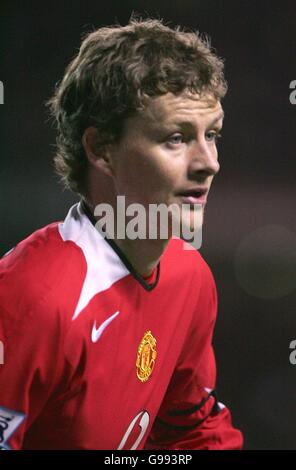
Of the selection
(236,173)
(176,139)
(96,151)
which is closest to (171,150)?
(176,139)

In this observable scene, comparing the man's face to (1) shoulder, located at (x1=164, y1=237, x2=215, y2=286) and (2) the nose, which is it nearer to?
(2) the nose

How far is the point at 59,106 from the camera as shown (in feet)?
4.92

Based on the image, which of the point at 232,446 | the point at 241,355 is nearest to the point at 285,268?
the point at 241,355

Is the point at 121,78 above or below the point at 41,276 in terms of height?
above

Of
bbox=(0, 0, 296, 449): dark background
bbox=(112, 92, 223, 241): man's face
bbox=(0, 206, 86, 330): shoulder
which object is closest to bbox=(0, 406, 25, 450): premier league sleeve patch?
bbox=(0, 206, 86, 330): shoulder

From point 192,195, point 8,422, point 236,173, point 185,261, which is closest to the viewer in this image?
point 8,422

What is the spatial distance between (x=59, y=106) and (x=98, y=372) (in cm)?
55

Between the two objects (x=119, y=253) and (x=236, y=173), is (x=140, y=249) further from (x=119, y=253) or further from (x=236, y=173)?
(x=236, y=173)

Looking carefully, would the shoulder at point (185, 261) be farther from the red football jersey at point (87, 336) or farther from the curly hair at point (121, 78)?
the curly hair at point (121, 78)

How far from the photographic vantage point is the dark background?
9.10ft

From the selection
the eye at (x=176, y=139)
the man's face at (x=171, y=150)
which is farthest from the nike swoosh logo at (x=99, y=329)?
the eye at (x=176, y=139)

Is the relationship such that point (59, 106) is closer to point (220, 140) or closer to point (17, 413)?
point (17, 413)

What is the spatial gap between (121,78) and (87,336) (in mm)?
480

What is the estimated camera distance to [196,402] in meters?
1.73
